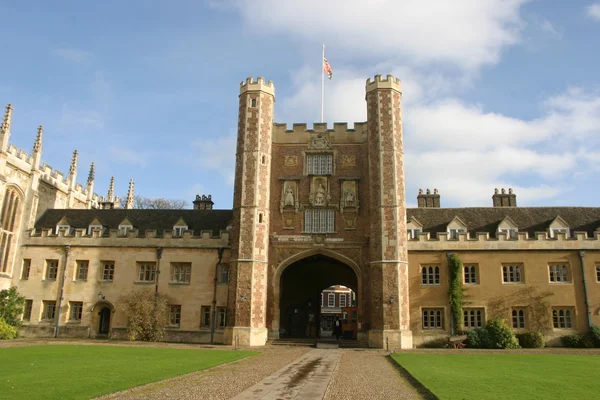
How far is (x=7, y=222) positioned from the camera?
3331cm

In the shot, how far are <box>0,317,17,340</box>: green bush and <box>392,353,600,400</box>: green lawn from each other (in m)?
23.0

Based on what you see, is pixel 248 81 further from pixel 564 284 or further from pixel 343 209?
pixel 564 284

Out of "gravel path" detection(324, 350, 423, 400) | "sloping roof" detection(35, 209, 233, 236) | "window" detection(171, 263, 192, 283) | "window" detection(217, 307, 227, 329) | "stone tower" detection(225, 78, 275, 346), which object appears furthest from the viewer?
"sloping roof" detection(35, 209, 233, 236)

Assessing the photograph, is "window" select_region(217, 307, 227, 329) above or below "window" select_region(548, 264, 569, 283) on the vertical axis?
below

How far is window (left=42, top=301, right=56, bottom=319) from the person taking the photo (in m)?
32.7

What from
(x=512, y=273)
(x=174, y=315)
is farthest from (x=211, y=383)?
(x=512, y=273)

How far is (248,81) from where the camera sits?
32719 mm

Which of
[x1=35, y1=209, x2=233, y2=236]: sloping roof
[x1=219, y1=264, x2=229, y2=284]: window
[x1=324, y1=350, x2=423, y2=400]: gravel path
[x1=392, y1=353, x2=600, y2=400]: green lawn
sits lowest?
[x1=324, y1=350, x2=423, y2=400]: gravel path

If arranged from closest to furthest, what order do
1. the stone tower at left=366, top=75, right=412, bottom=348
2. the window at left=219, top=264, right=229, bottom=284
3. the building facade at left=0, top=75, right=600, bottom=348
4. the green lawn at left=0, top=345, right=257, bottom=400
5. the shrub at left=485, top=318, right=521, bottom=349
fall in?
the green lawn at left=0, top=345, right=257, bottom=400, the shrub at left=485, top=318, right=521, bottom=349, the stone tower at left=366, top=75, right=412, bottom=348, the building facade at left=0, top=75, right=600, bottom=348, the window at left=219, top=264, right=229, bottom=284

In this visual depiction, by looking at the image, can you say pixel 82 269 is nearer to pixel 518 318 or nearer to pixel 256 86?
pixel 256 86

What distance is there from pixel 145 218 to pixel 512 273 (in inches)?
988

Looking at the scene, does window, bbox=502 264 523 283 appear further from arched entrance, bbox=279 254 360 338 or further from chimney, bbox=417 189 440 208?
arched entrance, bbox=279 254 360 338

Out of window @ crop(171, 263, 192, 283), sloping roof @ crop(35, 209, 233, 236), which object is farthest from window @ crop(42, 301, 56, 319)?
window @ crop(171, 263, 192, 283)

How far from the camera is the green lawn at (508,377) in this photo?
11.3m
